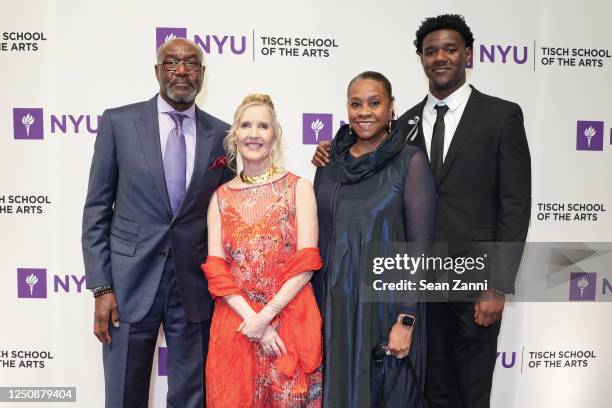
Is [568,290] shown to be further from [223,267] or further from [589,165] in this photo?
[223,267]

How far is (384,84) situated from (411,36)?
4.15 ft

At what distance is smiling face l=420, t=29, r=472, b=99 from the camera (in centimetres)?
213

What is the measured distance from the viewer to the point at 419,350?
1.93 metres

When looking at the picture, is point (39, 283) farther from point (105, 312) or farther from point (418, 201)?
point (418, 201)

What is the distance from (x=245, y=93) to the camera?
2.94 meters

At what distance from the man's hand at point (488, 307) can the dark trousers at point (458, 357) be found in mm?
37

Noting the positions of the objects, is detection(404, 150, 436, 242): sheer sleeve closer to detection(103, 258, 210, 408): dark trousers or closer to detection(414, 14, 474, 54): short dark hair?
detection(414, 14, 474, 54): short dark hair

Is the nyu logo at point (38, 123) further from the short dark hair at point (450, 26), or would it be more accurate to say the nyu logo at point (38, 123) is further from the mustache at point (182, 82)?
the short dark hair at point (450, 26)

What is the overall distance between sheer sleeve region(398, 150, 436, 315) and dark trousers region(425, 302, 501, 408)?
0.38m

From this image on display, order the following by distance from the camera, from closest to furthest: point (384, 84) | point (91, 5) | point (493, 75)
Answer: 1. point (384, 84)
2. point (91, 5)
3. point (493, 75)

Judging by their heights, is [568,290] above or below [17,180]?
below

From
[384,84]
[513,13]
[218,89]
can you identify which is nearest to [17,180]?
[218,89]

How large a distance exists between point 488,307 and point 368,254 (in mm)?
604

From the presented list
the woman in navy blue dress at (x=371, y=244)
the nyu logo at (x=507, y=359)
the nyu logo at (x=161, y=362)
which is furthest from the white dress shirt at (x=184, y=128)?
the nyu logo at (x=507, y=359)
